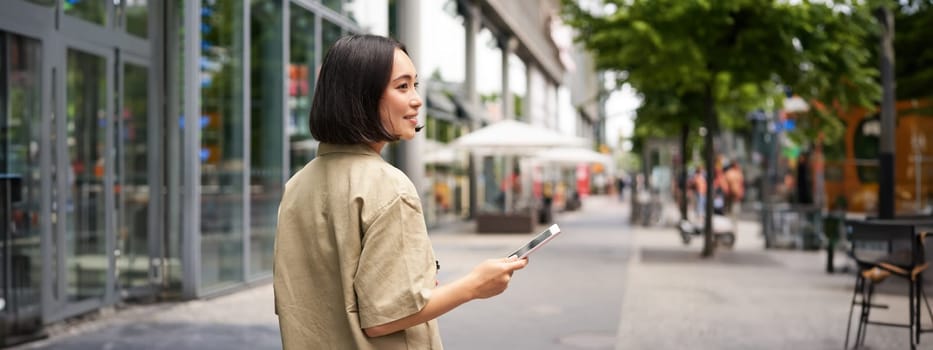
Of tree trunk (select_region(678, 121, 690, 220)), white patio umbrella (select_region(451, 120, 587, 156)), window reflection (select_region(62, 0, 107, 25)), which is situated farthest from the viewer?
tree trunk (select_region(678, 121, 690, 220))

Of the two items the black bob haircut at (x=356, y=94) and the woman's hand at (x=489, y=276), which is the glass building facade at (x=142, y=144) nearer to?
the black bob haircut at (x=356, y=94)

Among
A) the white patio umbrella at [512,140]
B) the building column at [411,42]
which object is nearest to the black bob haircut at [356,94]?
the building column at [411,42]

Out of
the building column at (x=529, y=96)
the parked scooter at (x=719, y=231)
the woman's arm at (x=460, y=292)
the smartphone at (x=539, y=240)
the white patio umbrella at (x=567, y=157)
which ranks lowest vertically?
the parked scooter at (x=719, y=231)

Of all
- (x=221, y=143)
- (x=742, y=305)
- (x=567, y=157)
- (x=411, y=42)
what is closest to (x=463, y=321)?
(x=742, y=305)

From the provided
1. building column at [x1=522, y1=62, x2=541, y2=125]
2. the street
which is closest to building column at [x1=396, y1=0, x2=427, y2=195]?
the street

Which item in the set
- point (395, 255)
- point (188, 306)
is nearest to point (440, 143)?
point (188, 306)

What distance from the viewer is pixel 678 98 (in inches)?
805

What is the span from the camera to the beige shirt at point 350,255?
1851mm

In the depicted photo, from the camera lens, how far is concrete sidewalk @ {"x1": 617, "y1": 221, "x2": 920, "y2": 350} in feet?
25.7

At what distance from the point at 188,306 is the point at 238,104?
105 inches

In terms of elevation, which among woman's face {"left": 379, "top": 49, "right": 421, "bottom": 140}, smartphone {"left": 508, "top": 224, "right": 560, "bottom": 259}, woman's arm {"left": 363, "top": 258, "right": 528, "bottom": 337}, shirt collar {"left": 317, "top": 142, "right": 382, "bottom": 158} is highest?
woman's face {"left": 379, "top": 49, "right": 421, "bottom": 140}

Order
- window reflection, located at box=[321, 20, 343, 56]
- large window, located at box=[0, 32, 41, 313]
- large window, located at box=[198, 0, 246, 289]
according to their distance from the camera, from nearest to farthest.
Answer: large window, located at box=[0, 32, 41, 313] → large window, located at box=[198, 0, 246, 289] → window reflection, located at box=[321, 20, 343, 56]

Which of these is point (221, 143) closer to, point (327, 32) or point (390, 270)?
point (327, 32)

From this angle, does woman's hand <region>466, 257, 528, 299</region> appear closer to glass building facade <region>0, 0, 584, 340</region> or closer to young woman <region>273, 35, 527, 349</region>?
young woman <region>273, 35, 527, 349</region>
